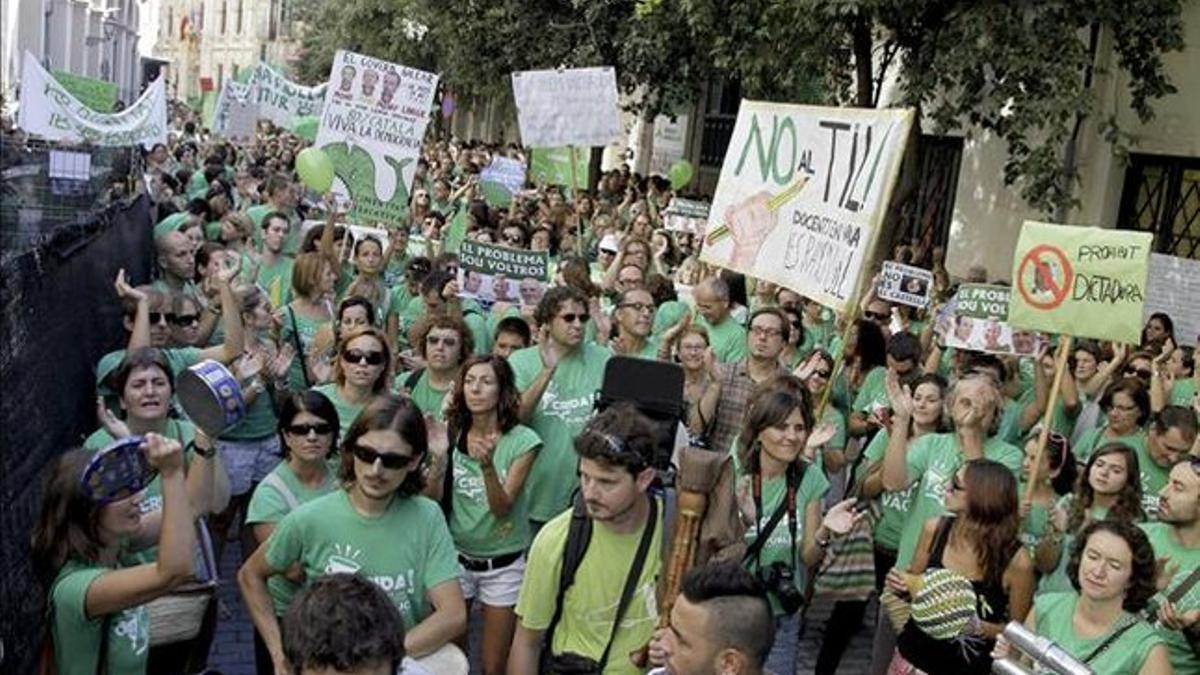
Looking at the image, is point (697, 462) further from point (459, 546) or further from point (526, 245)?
point (526, 245)

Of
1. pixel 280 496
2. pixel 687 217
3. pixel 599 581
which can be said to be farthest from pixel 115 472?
pixel 687 217

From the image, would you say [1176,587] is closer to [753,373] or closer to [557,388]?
[753,373]

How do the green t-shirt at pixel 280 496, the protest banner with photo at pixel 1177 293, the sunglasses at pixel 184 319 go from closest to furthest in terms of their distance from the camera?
the green t-shirt at pixel 280 496
the sunglasses at pixel 184 319
the protest banner with photo at pixel 1177 293

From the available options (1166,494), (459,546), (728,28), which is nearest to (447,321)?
(459,546)

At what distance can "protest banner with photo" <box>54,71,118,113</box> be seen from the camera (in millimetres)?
13044

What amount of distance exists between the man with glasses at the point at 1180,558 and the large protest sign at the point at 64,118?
32.3ft

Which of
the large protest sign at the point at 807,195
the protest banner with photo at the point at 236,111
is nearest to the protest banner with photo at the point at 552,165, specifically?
the protest banner with photo at the point at 236,111

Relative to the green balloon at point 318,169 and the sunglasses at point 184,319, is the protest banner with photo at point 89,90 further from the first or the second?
the sunglasses at point 184,319

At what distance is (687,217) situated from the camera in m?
13.5

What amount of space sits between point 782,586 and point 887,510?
1503 millimetres

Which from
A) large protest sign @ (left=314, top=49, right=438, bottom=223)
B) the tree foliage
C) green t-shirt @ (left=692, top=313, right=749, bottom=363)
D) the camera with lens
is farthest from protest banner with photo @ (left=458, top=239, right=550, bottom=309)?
the tree foliage

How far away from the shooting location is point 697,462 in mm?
3871

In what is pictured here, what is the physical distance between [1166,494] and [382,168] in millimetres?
6586

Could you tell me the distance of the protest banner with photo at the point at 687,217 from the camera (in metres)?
13.2
